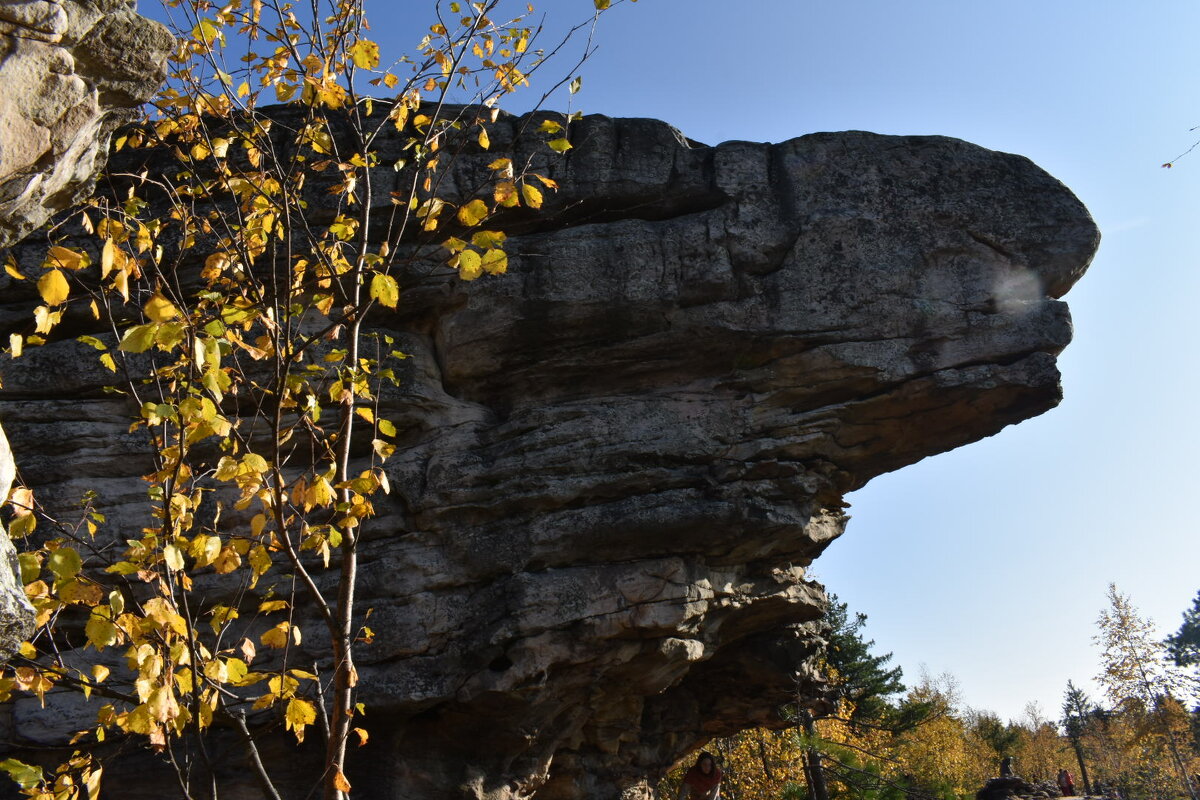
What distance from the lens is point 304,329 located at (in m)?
12.6

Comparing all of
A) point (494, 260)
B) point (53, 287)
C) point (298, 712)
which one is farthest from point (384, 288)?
point (298, 712)

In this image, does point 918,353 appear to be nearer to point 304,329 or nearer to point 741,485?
point 741,485

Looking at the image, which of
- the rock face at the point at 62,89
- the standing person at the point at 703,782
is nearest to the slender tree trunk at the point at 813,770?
the standing person at the point at 703,782

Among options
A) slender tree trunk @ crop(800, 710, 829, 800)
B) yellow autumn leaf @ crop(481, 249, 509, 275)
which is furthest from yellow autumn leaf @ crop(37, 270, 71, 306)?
slender tree trunk @ crop(800, 710, 829, 800)

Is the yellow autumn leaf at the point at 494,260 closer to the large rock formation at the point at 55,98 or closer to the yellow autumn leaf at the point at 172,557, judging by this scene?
the large rock formation at the point at 55,98

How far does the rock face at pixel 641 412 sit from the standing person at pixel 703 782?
36.2 inches

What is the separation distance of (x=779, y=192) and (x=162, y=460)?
35.3ft

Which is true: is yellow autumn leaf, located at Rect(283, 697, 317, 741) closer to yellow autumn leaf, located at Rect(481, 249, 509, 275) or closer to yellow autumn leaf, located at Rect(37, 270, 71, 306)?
yellow autumn leaf, located at Rect(37, 270, 71, 306)

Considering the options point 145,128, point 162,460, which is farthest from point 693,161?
point 162,460

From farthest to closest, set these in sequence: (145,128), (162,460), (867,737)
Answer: (867,737)
(145,128)
(162,460)

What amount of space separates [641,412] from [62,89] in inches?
388

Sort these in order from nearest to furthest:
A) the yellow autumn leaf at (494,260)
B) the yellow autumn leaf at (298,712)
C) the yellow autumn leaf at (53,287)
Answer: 1. the yellow autumn leaf at (53,287)
2. the yellow autumn leaf at (298,712)
3. the yellow autumn leaf at (494,260)

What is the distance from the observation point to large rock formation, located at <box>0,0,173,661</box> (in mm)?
3297

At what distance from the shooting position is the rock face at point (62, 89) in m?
3.39
